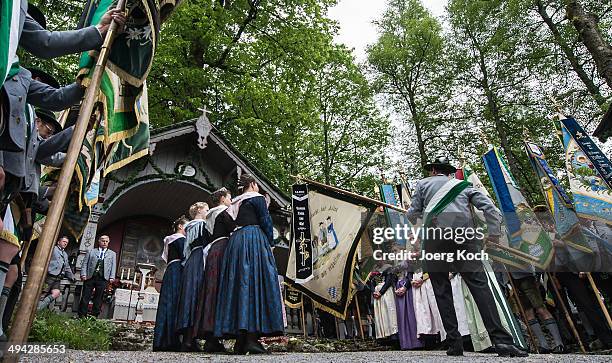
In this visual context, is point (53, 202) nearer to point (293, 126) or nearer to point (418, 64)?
point (293, 126)

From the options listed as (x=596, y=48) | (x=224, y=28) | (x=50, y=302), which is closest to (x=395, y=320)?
(x=596, y=48)

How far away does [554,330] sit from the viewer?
21.1 feet

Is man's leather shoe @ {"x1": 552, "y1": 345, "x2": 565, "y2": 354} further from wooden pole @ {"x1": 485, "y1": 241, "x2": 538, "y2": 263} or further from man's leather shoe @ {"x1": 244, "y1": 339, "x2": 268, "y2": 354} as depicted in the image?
man's leather shoe @ {"x1": 244, "y1": 339, "x2": 268, "y2": 354}

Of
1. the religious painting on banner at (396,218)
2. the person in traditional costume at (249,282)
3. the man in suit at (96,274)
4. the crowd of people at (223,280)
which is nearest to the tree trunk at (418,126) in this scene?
the religious painting on banner at (396,218)

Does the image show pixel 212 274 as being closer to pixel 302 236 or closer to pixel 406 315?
pixel 302 236

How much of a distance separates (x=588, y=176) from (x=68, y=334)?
8217 mm

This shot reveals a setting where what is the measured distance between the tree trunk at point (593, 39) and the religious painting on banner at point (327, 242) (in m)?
4.45

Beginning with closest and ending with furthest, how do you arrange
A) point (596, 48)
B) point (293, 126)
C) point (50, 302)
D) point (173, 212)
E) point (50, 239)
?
point (50, 239)
point (596, 48)
point (50, 302)
point (173, 212)
point (293, 126)

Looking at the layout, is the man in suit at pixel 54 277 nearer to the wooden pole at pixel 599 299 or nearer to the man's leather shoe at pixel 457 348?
the man's leather shoe at pixel 457 348

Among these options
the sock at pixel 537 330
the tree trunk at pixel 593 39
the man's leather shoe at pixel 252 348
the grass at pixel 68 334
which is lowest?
the man's leather shoe at pixel 252 348

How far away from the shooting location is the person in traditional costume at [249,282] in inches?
192

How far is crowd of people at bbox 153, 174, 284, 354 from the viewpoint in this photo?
194 inches

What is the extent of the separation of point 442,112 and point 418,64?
2811 mm

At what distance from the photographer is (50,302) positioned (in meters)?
8.30
